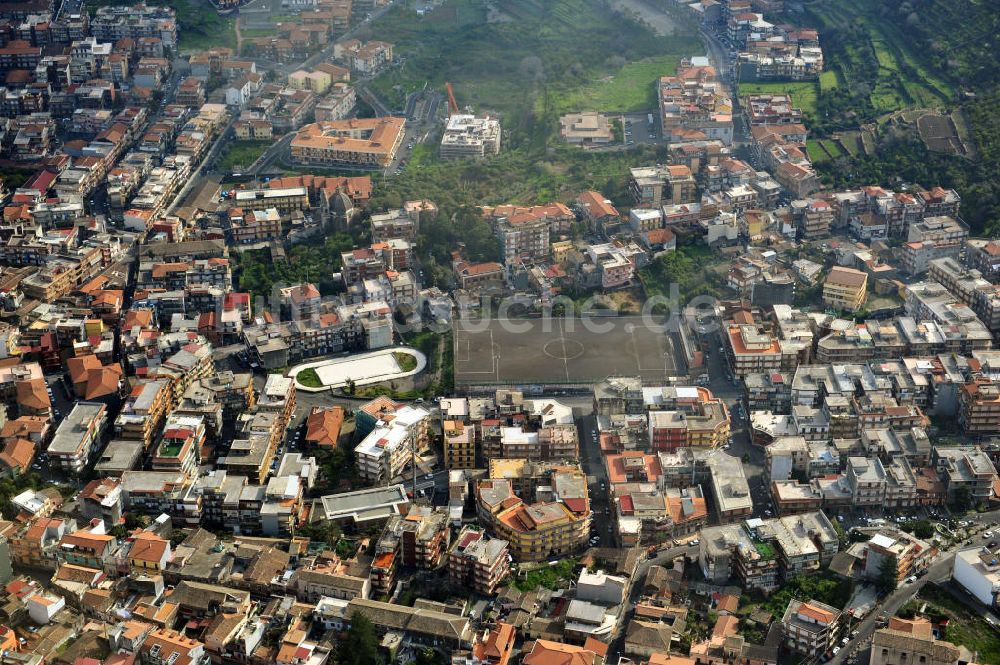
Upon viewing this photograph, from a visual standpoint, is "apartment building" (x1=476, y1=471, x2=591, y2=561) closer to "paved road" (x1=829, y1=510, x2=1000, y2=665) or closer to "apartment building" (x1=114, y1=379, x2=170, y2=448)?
"paved road" (x1=829, y1=510, x2=1000, y2=665)

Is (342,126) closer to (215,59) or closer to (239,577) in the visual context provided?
(215,59)

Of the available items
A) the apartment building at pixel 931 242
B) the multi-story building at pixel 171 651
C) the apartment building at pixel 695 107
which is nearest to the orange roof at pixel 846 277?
the apartment building at pixel 931 242

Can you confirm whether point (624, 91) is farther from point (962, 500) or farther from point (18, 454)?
point (18, 454)

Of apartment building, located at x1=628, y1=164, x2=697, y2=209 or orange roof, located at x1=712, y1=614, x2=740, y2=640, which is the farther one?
apartment building, located at x1=628, y1=164, x2=697, y2=209

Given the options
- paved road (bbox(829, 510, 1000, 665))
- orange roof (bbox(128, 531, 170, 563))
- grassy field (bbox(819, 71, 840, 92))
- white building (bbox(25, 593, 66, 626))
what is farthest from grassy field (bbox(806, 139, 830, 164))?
white building (bbox(25, 593, 66, 626))

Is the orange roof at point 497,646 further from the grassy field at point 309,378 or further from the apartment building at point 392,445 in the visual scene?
the grassy field at point 309,378

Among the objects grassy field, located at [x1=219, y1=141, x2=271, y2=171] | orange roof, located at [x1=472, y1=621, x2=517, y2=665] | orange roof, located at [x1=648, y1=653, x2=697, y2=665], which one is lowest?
grassy field, located at [x1=219, y1=141, x2=271, y2=171]

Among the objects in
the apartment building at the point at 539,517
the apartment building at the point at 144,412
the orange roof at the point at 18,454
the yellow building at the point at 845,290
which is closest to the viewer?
the apartment building at the point at 539,517
